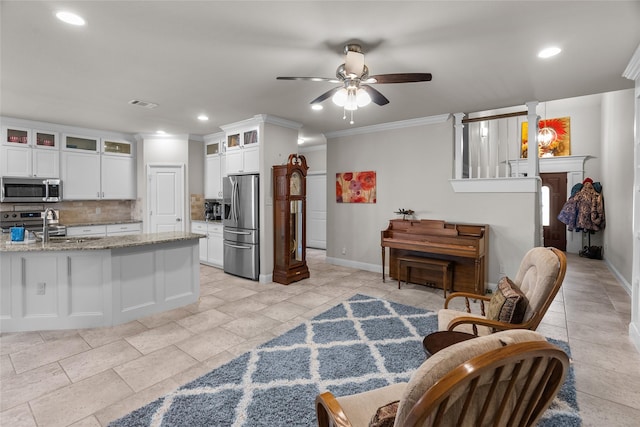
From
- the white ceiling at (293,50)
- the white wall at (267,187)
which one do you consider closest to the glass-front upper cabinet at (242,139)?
the white wall at (267,187)

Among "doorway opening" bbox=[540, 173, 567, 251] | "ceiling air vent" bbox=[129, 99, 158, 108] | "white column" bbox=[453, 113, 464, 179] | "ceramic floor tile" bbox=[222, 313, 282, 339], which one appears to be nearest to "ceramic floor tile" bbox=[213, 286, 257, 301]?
"ceramic floor tile" bbox=[222, 313, 282, 339]

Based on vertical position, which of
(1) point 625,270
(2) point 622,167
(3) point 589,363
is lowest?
(3) point 589,363

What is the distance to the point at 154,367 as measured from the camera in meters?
2.49

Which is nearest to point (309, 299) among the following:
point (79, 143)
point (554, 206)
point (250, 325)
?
point (250, 325)

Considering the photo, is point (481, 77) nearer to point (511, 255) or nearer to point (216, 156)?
point (511, 255)

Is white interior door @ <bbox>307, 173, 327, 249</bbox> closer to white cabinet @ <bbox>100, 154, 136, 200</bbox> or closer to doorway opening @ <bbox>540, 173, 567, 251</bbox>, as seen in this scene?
white cabinet @ <bbox>100, 154, 136, 200</bbox>

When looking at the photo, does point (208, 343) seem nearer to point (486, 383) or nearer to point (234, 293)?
point (234, 293)

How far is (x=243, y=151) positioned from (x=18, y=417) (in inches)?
156

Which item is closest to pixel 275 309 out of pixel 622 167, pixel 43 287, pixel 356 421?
pixel 43 287

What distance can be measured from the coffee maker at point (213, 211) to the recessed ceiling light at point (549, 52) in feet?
18.2

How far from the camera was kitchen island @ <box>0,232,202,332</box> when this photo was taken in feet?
10.1

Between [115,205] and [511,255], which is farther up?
[115,205]

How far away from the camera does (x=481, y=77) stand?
328 centimetres

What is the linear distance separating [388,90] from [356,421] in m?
3.36
